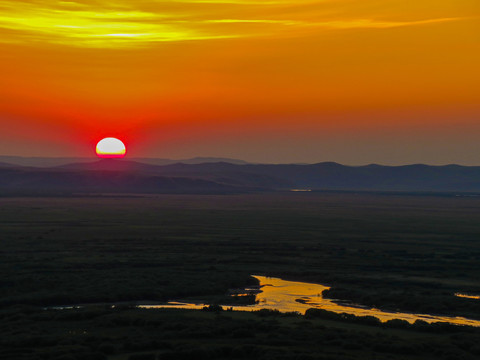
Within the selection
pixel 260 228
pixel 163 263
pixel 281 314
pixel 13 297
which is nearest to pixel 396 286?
pixel 281 314

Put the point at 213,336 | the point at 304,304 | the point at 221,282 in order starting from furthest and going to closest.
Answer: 1. the point at 221,282
2. the point at 304,304
3. the point at 213,336

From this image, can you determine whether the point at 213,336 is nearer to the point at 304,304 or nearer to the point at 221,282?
the point at 304,304

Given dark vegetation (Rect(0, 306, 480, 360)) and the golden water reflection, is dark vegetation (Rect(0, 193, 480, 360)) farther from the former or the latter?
the golden water reflection

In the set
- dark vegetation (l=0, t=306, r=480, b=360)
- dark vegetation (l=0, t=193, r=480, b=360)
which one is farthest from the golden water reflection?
dark vegetation (l=0, t=306, r=480, b=360)

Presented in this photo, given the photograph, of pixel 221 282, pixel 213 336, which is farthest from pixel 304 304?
pixel 213 336

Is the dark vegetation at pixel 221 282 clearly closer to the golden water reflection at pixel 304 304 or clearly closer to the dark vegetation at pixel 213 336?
the dark vegetation at pixel 213 336

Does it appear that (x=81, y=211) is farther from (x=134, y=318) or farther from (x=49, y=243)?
(x=134, y=318)
